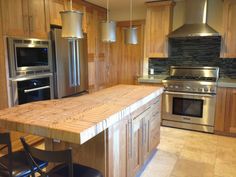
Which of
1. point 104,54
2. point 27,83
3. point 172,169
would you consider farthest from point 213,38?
point 27,83

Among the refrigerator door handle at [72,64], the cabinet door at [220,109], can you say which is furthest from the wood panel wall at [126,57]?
the cabinet door at [220,109]

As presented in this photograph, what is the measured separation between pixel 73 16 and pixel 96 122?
0.98 m

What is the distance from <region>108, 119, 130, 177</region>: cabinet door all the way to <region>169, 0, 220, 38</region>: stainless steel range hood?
260 cm

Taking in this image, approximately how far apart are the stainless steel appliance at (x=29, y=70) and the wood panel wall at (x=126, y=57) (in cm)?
216

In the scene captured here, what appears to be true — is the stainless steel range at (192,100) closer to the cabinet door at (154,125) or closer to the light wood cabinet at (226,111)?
the light wood cabinet at (226,111)

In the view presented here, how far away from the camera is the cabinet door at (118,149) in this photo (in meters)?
1.75

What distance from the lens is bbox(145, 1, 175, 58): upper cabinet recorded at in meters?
4.18

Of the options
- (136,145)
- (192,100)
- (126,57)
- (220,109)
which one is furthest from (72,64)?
(220,109)

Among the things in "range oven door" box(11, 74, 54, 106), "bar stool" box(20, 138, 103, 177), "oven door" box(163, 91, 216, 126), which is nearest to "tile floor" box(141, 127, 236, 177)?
"oven door" box(163, 91, 216, 126)

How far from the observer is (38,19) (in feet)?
10.5

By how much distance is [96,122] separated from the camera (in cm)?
148

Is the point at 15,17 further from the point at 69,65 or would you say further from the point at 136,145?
the point at 136,145

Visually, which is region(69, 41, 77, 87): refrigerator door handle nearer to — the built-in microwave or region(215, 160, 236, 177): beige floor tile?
the built-in microwave

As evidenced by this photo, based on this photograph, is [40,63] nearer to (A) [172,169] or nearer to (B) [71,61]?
(B) [71,61]
